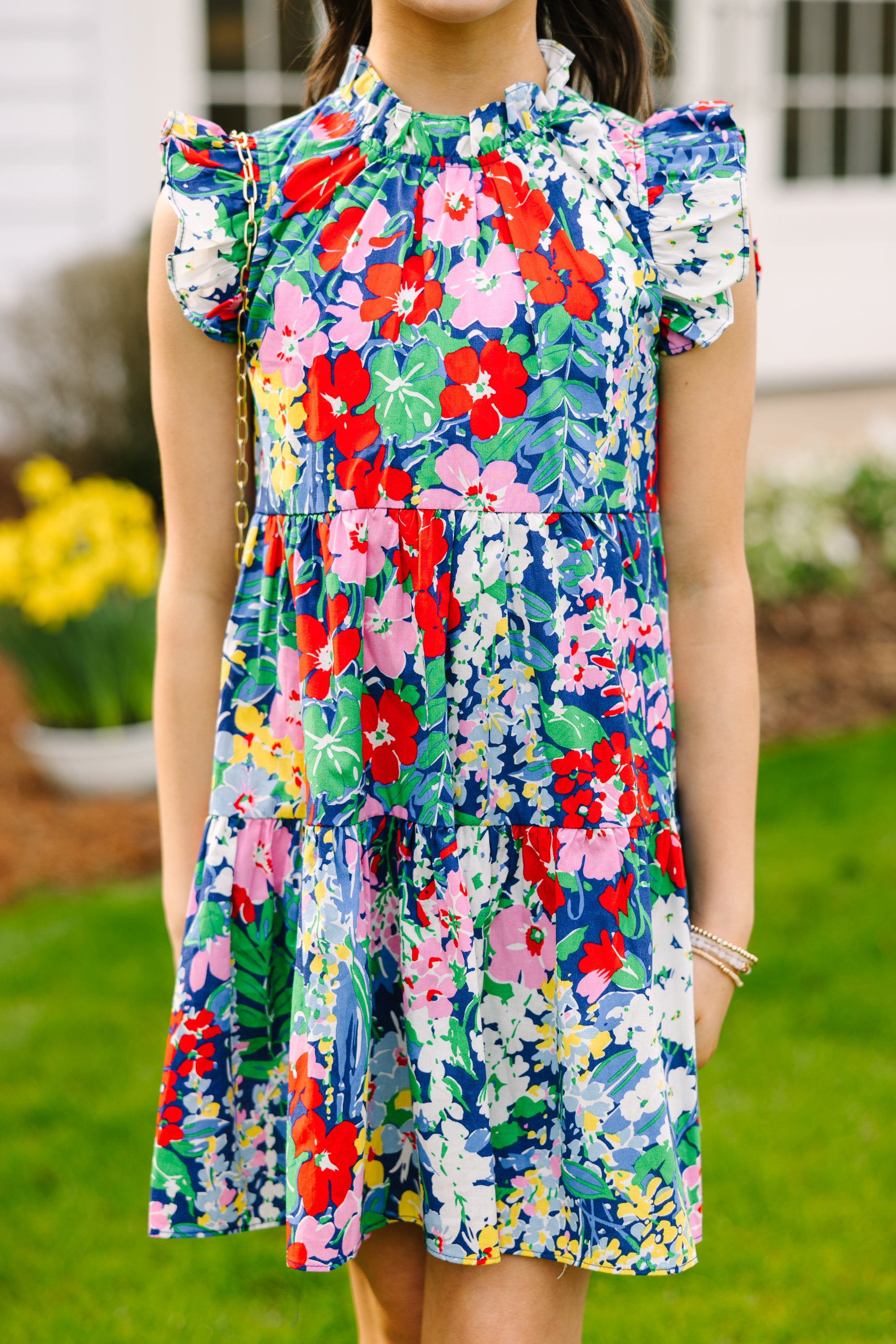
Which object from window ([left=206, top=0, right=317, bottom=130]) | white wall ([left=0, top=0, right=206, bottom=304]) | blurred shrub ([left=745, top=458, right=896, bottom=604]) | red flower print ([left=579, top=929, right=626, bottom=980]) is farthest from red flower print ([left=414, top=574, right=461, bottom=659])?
window ([left=206, top=0, right=317, bottom=130])

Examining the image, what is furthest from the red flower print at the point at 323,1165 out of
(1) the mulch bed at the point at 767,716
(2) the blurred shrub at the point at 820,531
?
(2) the blurred shrub at the point at 820,531

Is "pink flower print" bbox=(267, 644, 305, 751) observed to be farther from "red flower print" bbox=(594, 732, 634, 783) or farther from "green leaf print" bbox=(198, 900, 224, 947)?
"red flower print" bbox=(594, 732, 634, 783)

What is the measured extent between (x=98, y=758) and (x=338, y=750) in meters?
3.16

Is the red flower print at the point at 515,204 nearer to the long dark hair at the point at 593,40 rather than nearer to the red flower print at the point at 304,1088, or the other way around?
the long dark hair at the point at 593,40

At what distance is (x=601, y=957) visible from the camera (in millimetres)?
1288

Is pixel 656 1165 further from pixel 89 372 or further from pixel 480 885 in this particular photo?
pixel 89 372

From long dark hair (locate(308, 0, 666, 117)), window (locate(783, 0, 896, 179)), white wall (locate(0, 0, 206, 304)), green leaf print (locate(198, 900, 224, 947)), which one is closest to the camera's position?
green leaf print (locate(198, 900, 224, 947))

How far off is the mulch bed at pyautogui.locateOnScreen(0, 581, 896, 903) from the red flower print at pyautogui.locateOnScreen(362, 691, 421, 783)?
2.79m

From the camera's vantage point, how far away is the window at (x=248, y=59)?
685 cm

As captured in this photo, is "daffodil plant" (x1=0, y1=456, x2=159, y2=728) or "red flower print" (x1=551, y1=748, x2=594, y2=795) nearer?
"red flower print" (x1=551, y1=748, x2=594, y2=795)

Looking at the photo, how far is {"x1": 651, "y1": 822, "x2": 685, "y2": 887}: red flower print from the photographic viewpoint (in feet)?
4.46

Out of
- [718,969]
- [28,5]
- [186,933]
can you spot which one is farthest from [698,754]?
[28,5]

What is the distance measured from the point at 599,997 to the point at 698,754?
0.31m

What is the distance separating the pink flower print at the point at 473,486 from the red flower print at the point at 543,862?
12.1 inches
